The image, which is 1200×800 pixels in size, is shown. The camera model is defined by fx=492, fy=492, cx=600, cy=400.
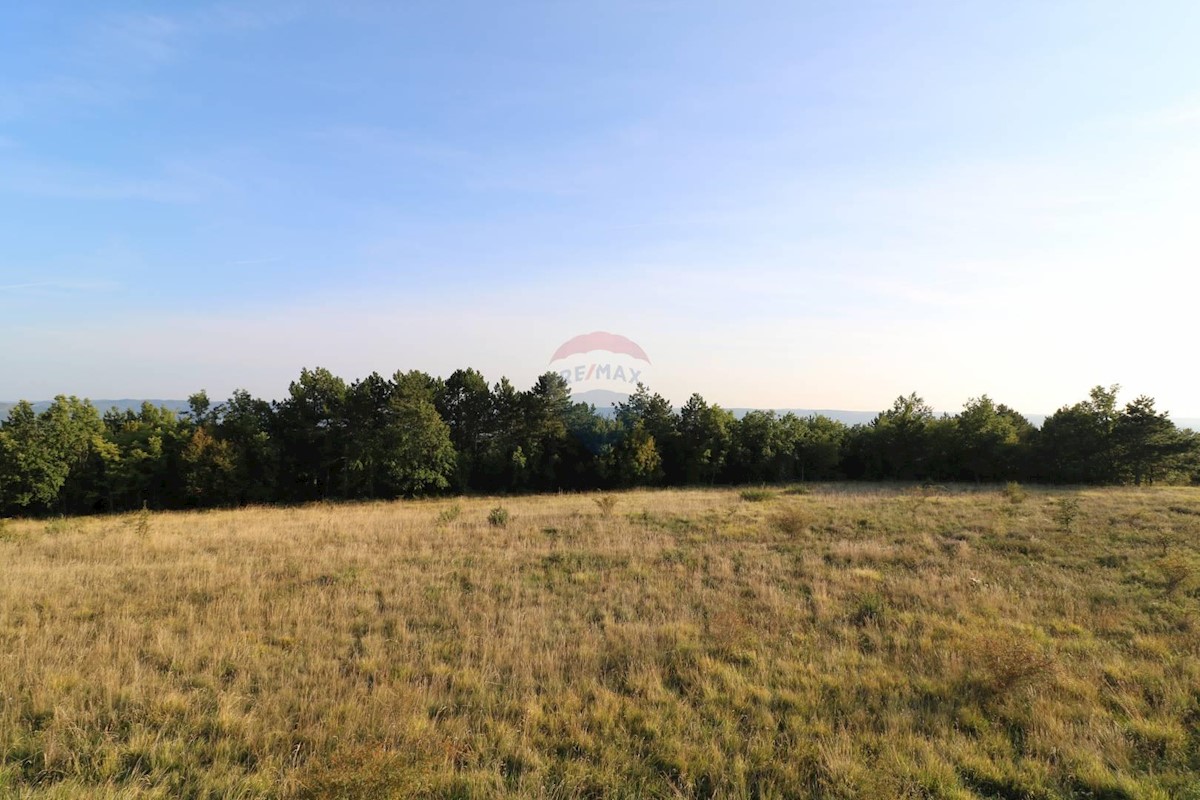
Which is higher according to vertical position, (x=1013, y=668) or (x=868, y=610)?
(x=1013, y=668)

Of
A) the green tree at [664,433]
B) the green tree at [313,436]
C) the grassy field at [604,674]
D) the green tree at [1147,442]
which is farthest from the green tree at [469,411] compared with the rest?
the green tree at [1147,442]

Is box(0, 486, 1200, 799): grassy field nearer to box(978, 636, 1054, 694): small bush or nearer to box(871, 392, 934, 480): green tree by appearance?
box(978, 636, 1054, 694): small bush

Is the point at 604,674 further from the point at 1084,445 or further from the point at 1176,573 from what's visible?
the point at 1084,445

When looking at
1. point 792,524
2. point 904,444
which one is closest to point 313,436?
point 792,524

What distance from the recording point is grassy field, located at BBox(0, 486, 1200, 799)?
3.82 meters

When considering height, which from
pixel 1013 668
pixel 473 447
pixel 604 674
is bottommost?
pixel 604 674

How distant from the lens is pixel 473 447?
3628 cm

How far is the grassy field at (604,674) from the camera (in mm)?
3816

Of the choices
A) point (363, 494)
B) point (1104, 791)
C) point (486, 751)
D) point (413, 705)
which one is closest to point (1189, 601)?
point (1104, 791)

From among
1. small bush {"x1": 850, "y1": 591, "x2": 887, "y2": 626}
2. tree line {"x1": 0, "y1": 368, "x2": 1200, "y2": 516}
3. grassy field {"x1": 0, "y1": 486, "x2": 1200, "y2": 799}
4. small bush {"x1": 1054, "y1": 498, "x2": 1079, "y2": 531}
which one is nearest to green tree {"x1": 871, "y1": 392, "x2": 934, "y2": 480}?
tree line {"x1": 0, "y1": 368, "x2": 1200, "y2": 516}

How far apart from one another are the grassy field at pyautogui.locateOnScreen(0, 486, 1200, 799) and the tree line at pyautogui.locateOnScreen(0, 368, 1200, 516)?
21227 mm

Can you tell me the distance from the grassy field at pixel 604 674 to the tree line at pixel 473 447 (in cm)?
2123

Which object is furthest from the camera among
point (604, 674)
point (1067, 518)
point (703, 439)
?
point (703, 439)

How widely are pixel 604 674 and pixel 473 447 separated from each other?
32053 mm
